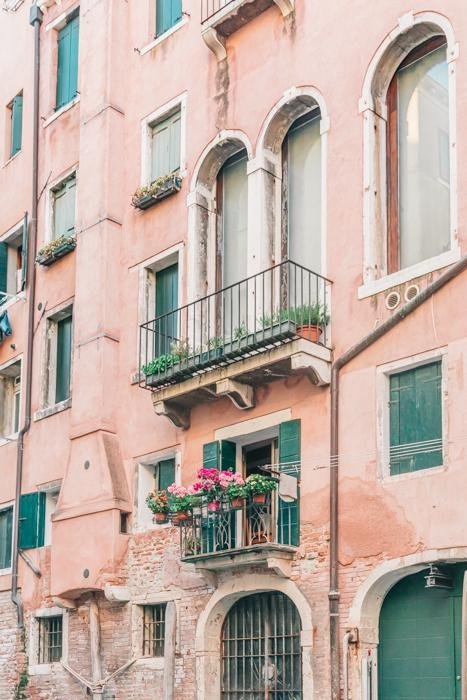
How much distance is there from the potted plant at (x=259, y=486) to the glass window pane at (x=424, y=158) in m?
3.33

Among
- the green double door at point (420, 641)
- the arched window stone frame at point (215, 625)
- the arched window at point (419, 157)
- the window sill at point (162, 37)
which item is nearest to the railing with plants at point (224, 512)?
the arched window stone frame at point (215, 625)

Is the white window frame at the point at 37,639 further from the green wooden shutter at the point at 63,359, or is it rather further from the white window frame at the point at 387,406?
the white window frame at the point at 387,406

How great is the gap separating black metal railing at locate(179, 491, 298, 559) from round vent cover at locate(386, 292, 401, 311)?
2948 millimetres

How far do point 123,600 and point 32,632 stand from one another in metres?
2.97

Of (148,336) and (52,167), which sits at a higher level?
(52,167)

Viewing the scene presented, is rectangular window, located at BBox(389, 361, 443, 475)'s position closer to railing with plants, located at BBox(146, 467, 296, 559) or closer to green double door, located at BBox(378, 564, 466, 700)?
green double door, located at BBox(378, 564, 466, 700)

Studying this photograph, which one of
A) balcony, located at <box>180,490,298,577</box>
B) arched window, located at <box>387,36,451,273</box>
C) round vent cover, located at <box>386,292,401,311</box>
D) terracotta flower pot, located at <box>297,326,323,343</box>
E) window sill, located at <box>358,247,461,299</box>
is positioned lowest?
balcony, located at <box>180,490,298,577</box>

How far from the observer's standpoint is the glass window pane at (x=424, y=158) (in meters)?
16.6

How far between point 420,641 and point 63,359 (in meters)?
9.69

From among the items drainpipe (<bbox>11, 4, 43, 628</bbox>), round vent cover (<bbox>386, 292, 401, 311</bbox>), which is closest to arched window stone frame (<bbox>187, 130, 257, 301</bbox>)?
round vent cover (<bbox>386, 292, 401, 311</bbox>)

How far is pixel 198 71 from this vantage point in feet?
67.6

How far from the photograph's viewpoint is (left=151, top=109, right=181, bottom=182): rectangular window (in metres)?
21.0

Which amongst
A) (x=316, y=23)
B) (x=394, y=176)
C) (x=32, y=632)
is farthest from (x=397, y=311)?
(x=32, y=632)

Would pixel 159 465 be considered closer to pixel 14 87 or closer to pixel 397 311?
pixel 397 311
